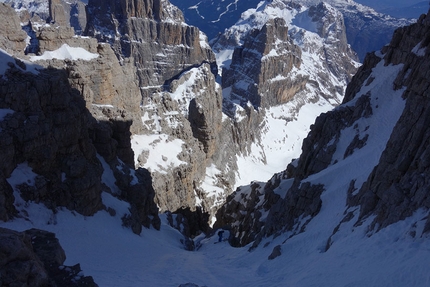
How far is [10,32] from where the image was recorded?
115ft

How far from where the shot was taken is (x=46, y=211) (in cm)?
2594

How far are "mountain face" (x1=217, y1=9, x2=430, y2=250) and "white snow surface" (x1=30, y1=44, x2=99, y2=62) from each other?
3026 cm

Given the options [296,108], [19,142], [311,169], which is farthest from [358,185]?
[296,108]

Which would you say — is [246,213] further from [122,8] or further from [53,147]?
[122,8]

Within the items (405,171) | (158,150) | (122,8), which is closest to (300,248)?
(405,171)

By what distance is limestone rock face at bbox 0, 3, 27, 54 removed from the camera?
111 ft

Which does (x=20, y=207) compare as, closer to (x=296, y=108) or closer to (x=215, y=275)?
(x=215, y=275)

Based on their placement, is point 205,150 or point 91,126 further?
point 205,150

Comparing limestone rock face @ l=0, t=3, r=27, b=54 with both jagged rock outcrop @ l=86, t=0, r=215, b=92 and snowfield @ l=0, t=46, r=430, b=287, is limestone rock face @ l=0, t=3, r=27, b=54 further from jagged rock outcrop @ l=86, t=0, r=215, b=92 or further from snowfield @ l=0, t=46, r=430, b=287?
jagged rock outcrop @ l=86, t=0, r=215, b=92

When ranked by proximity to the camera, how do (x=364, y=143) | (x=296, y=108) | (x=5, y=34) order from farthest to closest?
(x=296, y=108) → (x=5, y=34) → (x=364, y=143)

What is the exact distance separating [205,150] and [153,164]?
28.5 meters

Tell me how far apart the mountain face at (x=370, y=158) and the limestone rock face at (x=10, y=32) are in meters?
30.6

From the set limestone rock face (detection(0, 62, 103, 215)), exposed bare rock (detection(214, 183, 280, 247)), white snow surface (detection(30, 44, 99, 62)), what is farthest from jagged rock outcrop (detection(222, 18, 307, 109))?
limestone rock face (detection(0, 62, 103, 215))

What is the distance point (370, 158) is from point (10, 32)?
35605 millimetres
